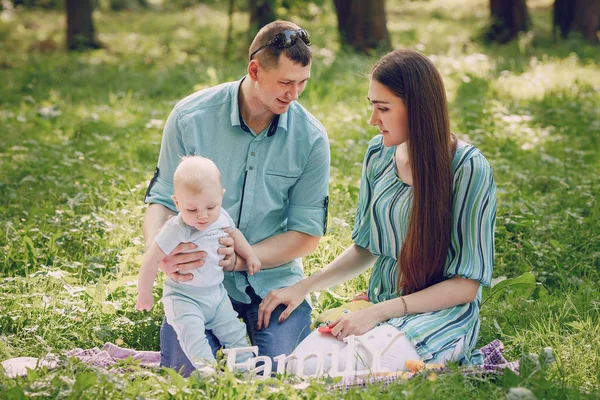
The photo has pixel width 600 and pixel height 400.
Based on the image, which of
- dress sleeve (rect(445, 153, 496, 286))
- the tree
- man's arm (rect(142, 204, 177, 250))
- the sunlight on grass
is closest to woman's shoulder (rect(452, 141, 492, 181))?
dress sleeve (rect(445, 153, 496, 286))

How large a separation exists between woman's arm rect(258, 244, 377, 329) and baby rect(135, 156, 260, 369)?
0.21 m

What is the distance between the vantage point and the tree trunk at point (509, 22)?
16250 millimetres

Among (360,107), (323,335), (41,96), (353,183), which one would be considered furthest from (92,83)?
(323,335)

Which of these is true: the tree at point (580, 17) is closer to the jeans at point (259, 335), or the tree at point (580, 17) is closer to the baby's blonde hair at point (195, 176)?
the jeans at point (259, 335)

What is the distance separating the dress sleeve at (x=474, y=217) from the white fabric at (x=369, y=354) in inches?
12.9

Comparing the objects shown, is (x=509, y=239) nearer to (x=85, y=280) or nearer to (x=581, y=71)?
(x=85, y=280)

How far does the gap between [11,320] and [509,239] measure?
3184 millimetres

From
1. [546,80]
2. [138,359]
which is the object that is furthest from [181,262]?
[546,80]

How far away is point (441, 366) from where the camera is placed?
3.17 m

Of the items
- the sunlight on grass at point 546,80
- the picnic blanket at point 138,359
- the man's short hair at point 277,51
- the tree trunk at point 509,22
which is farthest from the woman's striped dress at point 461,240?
the tree trunk at point 509,22

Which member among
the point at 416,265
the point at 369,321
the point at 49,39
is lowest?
the point at 49,39

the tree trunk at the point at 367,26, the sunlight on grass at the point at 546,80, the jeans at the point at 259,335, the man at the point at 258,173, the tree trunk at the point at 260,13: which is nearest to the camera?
the jeans at the point at 259,335

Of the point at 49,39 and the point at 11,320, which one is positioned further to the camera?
the point at 49,39

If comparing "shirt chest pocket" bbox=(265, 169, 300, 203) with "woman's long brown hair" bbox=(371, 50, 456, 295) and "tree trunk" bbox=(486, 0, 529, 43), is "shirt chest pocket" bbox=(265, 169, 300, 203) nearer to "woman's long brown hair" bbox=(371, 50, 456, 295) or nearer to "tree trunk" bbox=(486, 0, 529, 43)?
Result: "woman's long brown hair" bbox=(371, 50, 456, 295)
